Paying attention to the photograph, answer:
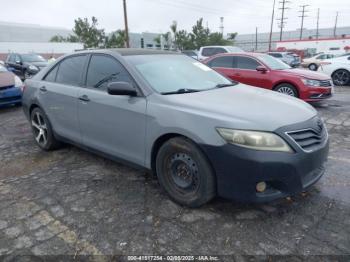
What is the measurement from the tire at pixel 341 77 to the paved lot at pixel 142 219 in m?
9.70

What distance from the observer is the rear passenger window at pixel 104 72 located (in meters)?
3.66

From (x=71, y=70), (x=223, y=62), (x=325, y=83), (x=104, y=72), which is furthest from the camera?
(x=223, y=62)

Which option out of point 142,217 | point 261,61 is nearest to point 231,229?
point 142,217

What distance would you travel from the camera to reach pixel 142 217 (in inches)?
120

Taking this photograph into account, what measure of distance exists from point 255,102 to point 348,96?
8507mm

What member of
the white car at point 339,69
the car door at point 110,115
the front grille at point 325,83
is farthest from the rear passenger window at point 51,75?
the white car at point 339,69

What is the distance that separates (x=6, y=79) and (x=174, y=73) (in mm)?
6150

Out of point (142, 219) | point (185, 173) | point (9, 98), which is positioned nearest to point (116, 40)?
point (9, 98)

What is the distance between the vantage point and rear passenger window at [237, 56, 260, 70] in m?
8.79

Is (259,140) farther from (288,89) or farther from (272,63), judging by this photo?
(272,63)

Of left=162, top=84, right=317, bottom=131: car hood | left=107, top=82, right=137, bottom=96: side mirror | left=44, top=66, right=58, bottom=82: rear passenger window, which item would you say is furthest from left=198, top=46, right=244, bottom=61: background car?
left=107, top=82, right=137, bottom=96: side mirror

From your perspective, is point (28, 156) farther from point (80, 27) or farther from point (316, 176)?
point (80, 27)

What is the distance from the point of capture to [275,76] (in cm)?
826

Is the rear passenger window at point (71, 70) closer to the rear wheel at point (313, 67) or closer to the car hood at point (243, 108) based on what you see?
the car hood at point (243, 108)
